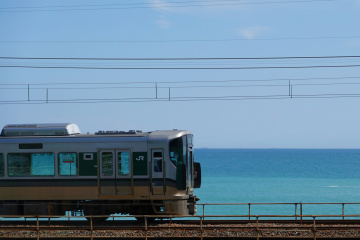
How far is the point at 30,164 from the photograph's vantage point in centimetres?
2372

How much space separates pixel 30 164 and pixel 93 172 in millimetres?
2494

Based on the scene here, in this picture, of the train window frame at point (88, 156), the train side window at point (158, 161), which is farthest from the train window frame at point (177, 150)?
the train window frame at point (88, 156)

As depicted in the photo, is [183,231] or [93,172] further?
[93,172]

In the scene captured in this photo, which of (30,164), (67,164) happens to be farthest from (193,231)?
(30,164)

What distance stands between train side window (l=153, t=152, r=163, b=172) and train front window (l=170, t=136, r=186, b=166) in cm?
43

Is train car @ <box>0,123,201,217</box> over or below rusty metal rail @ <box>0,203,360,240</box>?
over

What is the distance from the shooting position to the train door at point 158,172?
22938mm

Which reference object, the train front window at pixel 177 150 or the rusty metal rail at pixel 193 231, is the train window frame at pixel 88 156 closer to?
the rusty metal rail at pixel 193 231

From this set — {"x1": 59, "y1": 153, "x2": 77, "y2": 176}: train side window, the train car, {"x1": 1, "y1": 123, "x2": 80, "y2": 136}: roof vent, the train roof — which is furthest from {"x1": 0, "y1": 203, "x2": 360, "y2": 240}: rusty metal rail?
{"x1": 1, "y1": 123, "x2": 80, "y2": 136}: roof vent

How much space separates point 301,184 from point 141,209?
99580mm

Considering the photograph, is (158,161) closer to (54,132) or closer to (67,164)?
(67,164)

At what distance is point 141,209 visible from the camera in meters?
23.5

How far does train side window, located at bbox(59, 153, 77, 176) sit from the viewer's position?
922 inches

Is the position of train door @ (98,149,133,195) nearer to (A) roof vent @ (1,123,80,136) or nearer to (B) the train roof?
(B) the train roof
